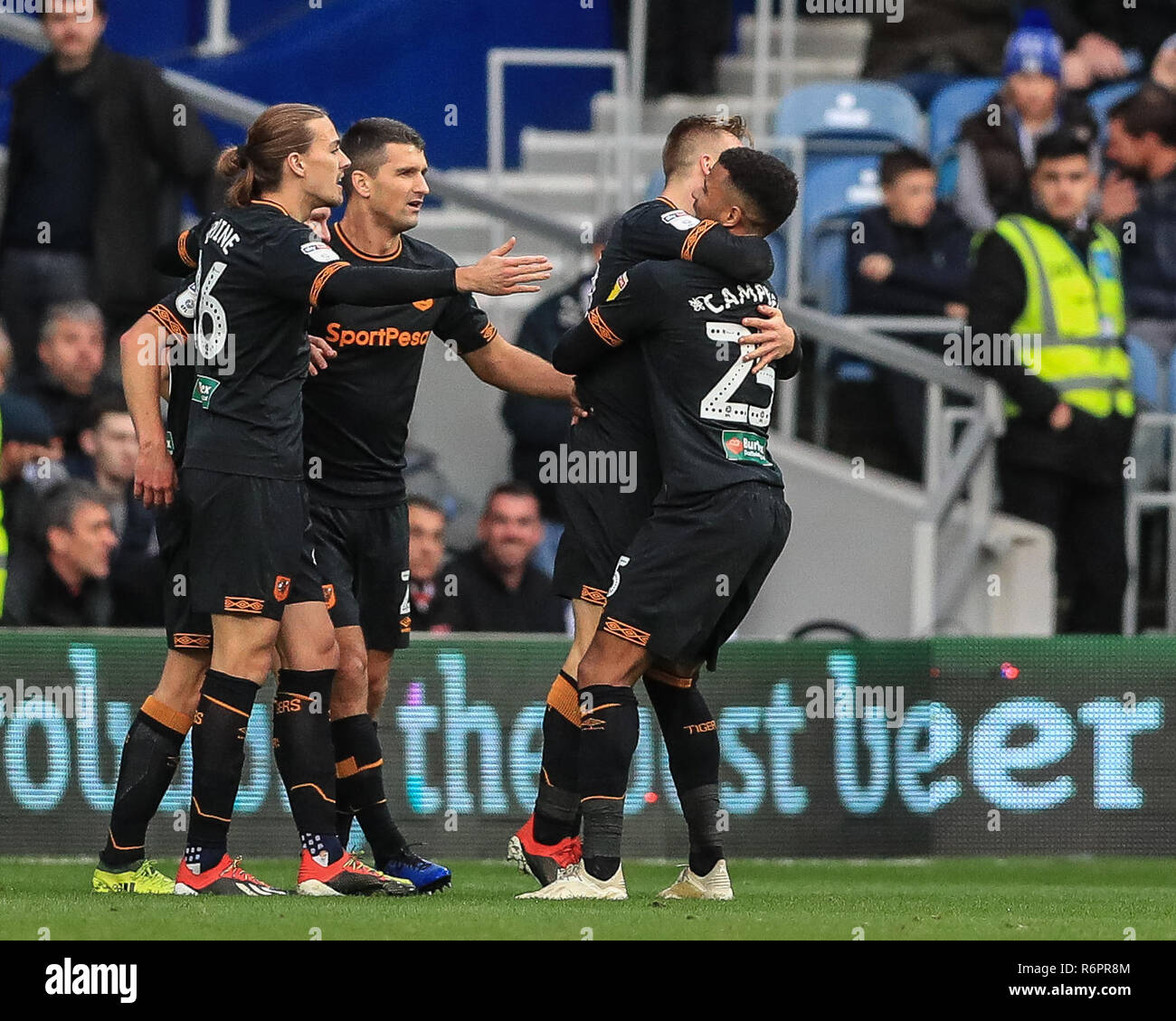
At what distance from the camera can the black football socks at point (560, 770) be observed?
260 inches

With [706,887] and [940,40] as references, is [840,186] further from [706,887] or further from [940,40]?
[706,887]

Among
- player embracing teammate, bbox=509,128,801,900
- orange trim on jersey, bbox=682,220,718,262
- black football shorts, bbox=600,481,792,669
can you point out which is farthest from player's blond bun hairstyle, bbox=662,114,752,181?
black football shorts, bbox=600,481,792,669

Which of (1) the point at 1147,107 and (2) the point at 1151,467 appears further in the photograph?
(1) the point at 1147,107

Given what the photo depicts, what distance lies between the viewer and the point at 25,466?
9.80 meters

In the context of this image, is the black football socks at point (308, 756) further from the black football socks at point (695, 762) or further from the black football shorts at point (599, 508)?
the black football socks at point (695, 762)

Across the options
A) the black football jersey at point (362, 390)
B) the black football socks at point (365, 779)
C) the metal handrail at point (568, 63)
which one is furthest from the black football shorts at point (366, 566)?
the metal handrail at point (568, 63)

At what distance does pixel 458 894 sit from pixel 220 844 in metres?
0.79

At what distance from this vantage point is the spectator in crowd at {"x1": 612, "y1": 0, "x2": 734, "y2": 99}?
514 inches

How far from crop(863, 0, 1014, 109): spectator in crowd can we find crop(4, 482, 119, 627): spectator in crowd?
5.93m

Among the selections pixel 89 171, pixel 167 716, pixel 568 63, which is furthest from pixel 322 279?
pixel 568 63

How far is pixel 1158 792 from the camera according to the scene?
884 cm

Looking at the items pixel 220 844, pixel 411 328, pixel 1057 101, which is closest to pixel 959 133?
pixel 1057 101

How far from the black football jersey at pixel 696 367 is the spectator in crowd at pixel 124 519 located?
4.00m
